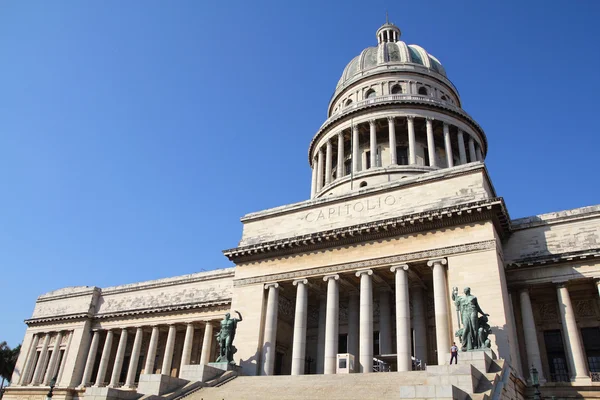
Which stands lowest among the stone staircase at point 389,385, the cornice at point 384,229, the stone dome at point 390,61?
the stone staircase at point 389,385

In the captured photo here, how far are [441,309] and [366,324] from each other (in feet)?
14.0

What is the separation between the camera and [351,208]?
30.8m

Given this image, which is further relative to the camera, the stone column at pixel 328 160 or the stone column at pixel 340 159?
the stone column at pixel 328 160

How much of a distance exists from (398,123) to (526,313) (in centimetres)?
2383

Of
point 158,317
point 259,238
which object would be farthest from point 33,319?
point 259,238

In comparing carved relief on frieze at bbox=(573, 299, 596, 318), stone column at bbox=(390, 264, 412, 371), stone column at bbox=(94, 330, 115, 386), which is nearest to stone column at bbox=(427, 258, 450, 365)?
stone column at bbox=(390, 264, 412, 371)

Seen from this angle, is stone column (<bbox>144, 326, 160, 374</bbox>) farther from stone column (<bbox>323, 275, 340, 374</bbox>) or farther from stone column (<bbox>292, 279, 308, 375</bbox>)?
stone column (<bbox>323, 275, 340, 374</bbox>)

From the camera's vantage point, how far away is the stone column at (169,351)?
39331 mm

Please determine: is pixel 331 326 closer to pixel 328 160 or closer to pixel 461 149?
pixel 328 160

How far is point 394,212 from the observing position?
29.1m

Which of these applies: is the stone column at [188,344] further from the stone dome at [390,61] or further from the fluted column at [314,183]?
the stone dome at [390,61]

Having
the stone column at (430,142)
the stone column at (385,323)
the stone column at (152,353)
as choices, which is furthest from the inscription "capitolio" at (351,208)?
the stone column at (152,353)

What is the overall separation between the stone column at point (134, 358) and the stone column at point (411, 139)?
2859cm

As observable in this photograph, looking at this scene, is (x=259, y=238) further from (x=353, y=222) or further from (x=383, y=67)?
(x=383, y=67)
